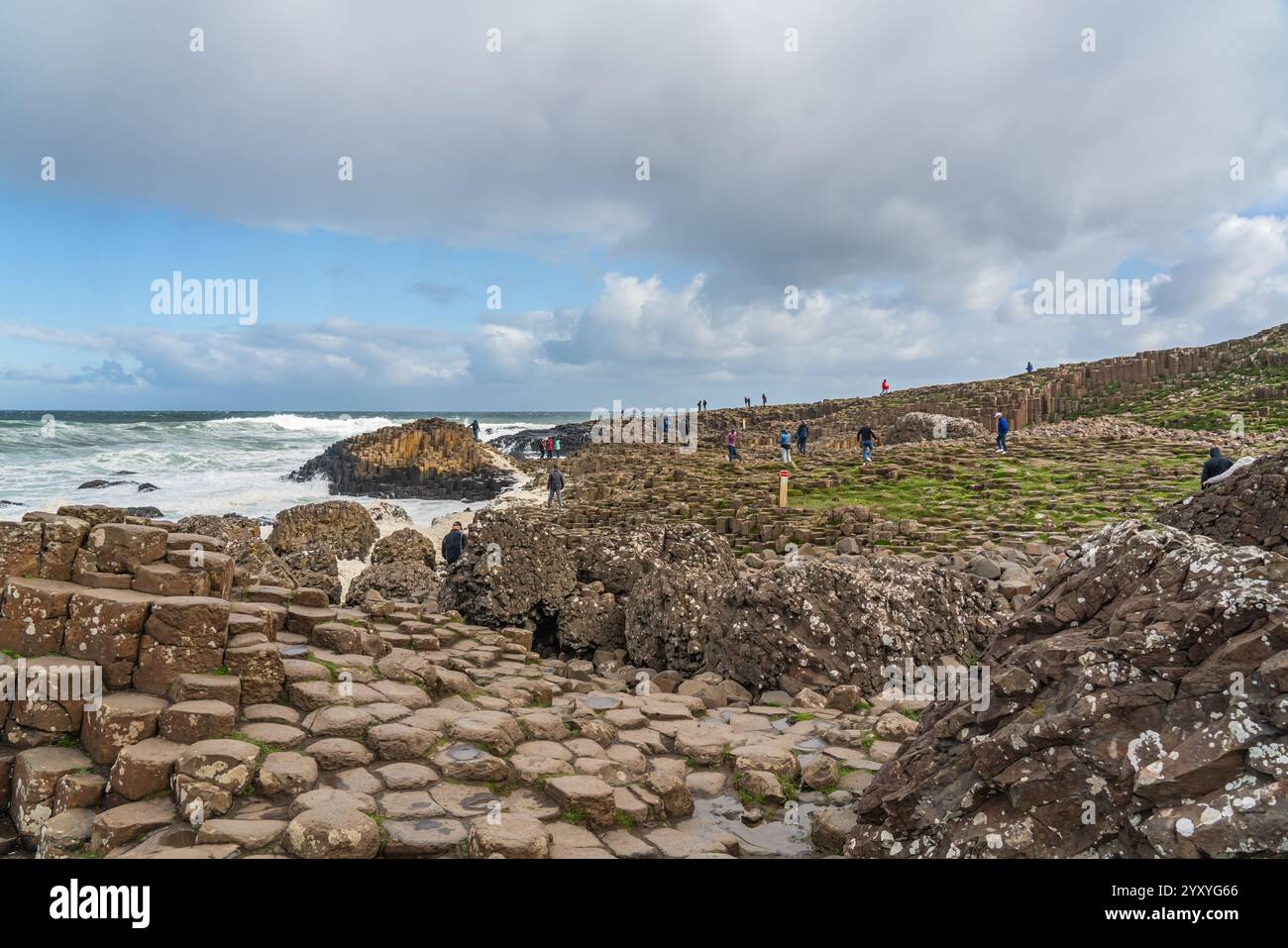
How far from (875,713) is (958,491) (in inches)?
625

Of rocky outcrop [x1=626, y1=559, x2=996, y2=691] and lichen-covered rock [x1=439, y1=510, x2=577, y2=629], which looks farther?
lichen-covered rock [x1=439, y1=510, x2=577, y2=629]

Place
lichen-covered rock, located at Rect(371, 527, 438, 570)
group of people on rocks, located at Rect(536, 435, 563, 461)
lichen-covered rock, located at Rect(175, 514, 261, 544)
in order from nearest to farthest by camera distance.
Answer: lichen-covered rock, located at Rect(175, 514, 261, 544) → lichen-covered rock, located at Rect(371, 527, 438, 570) → group of people on rocks, located at Rect(536, 435, 563, 461)

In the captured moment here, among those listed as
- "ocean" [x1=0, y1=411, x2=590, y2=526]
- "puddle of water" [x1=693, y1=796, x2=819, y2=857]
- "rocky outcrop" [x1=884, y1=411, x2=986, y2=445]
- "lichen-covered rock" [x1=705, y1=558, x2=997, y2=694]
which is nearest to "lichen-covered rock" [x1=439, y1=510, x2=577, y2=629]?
"lichen-covered rock" [x1=705, y1=558, x2=997, y2=694]

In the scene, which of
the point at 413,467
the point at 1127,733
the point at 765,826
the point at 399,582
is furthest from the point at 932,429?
the point at 1127,733

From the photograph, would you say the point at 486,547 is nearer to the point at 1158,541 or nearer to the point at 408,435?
the point at 1158,541

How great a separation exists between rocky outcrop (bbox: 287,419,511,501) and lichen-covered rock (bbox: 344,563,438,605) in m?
28.7

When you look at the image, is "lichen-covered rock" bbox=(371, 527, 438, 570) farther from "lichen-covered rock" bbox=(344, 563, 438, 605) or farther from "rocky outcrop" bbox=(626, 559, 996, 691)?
"rocky outcrop" bbox=(626, 559, 996, 691)

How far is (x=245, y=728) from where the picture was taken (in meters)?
5.92

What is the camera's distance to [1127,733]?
12.5ft

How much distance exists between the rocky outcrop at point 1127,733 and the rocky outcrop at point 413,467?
1562 inches

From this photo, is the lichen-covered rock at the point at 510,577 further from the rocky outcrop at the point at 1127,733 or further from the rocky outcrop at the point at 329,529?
the rocky outcrop at the point at 329,529

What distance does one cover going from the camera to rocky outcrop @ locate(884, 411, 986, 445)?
1508 inches

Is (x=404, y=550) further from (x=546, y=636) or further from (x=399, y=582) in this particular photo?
(x=546, y=636)

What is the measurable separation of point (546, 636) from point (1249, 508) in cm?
857
